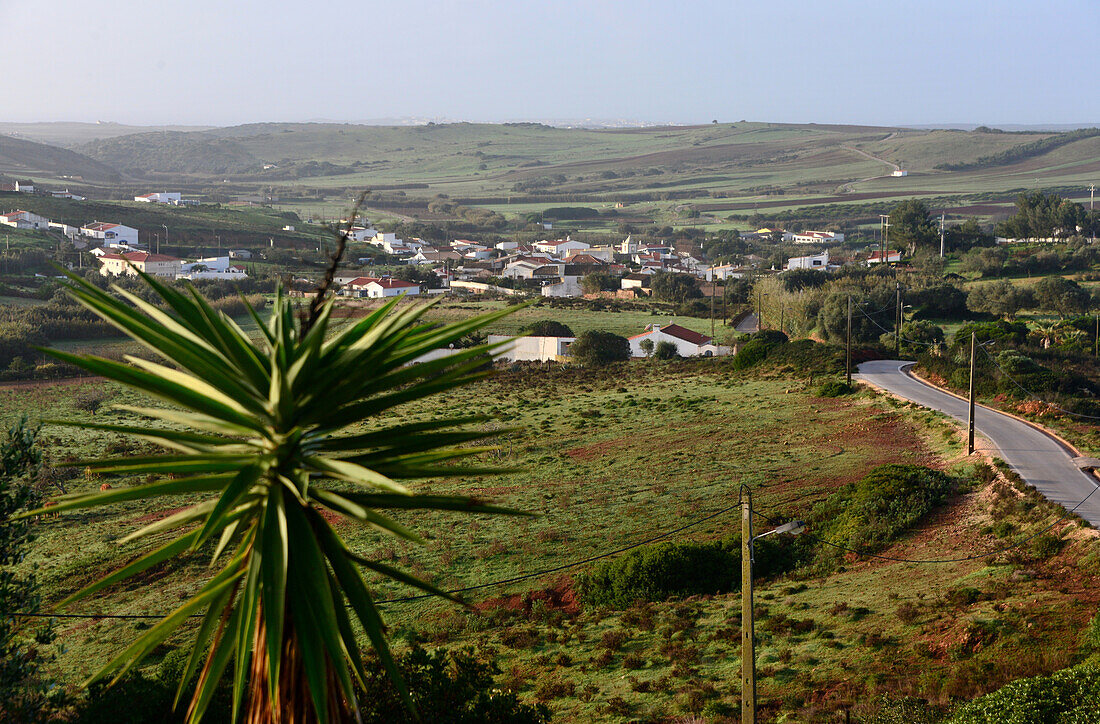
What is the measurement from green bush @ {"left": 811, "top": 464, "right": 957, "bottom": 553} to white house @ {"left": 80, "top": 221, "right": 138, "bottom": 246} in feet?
335

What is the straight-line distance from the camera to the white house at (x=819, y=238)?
476ft

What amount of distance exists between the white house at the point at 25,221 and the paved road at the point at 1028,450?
336 ft

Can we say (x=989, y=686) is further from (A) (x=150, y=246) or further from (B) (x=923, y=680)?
(A) (x=150, y=246)

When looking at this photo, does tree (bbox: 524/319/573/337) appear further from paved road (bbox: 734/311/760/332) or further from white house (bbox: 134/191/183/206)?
white house (bbox: 134/191/183/206)

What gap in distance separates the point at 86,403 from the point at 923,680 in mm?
40384

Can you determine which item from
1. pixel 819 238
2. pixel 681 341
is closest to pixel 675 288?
pixel 681 341

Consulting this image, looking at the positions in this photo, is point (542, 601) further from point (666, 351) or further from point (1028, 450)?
point (666, 351)

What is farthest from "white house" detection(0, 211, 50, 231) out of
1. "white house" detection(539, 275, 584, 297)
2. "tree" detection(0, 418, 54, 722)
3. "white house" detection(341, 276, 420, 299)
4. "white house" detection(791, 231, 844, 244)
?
"tree" detection(0, 418, 54, 722)

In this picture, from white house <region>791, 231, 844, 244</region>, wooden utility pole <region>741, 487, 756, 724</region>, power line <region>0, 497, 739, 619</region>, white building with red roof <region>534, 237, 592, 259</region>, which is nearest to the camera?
wooden utility pole <region>741, 487, 756, 724</region>

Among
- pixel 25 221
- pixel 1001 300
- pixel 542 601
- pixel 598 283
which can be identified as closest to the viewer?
pixel 542 601

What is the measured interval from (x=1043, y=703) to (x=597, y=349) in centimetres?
4781

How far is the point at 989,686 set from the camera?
1348cm

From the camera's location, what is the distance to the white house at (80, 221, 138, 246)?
10919 centimetres

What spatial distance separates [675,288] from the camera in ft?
293
